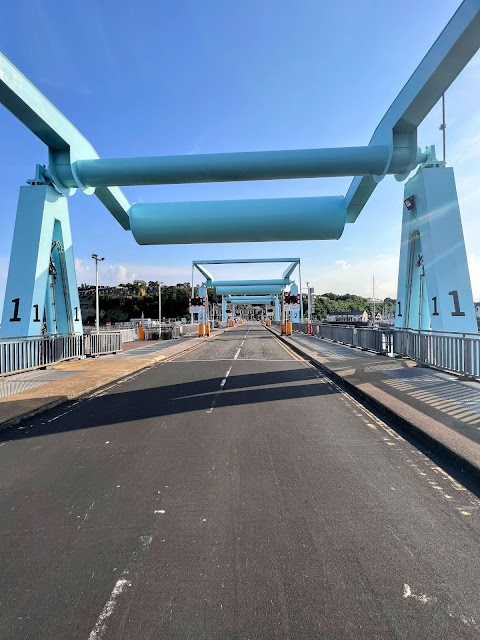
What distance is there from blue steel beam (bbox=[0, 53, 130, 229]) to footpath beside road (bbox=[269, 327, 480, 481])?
10595 millimetres

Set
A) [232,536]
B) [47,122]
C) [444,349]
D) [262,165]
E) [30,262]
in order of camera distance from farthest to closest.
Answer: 1. [30,262]
2. [262,165]
3. [47,122]
4. [444,349]
5. [232,536]

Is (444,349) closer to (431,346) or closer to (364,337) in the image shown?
(431,346)

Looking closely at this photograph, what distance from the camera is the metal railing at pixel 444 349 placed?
Answer: 9.47 m

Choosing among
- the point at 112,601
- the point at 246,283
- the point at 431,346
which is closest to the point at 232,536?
the point at 112,601

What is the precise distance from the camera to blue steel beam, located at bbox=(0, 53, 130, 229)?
10.1 meters

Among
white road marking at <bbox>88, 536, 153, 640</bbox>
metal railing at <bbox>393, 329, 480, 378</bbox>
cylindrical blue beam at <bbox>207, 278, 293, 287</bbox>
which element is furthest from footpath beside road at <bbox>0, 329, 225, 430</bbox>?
cylindrical blue beam at <bbox>207, 278, 293, 287</bbox>

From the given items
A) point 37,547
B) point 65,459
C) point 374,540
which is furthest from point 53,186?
point 374,540

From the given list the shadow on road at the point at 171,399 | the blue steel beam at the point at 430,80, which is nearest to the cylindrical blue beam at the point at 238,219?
the blue steel beam at the point at 430,80

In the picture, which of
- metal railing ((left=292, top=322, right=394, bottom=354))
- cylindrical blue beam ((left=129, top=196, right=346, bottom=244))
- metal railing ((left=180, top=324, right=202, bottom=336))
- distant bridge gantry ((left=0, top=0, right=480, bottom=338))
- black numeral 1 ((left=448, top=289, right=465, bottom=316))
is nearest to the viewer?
distant bridge gantry ((left=0, top=0, right=480, bottom=338))

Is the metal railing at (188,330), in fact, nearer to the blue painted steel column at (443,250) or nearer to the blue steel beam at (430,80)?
the blue steel beam at (430,80)

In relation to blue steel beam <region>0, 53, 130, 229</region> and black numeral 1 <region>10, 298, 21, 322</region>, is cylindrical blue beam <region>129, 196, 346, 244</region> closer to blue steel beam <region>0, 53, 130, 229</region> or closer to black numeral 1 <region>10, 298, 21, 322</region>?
blue steel beam <region>0, 53, 130, 229</region>

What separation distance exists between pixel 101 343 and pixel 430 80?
624 inches

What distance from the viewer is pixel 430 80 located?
9.80m

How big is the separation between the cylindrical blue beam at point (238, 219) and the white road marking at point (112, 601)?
522 inches
